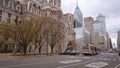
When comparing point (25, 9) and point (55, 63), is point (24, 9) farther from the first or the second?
point (55, 63)

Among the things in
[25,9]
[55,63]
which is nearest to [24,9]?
[25,9]

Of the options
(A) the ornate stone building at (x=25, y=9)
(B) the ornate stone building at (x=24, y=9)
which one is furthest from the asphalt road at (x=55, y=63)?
(A) the ornate stone building at (x=25, y=9)

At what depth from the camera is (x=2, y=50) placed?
161 ft

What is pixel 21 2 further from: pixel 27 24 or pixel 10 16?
pixel 27 24

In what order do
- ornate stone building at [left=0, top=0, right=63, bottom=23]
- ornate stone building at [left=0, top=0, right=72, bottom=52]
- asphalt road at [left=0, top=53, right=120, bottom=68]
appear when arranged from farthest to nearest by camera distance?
ornate stone building at [left=0, top=0, right=63, bottom=23] < ornate stone building at [left=0, top=0, right=72, bottom=52] < asphalt road at [left=0, top=53, right=120, bottom=68]

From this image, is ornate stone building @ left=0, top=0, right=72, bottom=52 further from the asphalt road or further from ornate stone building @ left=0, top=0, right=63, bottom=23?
the asphalt road

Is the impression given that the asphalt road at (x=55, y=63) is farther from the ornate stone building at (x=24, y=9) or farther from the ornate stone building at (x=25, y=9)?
the ornate stone building at (x=25, y=9)

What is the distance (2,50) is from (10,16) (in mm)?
12533

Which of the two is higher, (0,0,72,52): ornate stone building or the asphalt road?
(0,0,72,52): ornate stone building

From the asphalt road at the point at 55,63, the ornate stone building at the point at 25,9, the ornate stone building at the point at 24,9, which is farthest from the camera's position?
the ornate stone building at the point at 25,9

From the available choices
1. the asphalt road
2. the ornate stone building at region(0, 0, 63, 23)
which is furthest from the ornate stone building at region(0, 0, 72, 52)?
the asphalt road

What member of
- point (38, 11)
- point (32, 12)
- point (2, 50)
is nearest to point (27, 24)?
point (2, 50)

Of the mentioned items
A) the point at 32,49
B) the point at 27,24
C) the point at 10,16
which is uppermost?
the point at 10,16

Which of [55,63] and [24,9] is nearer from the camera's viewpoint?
[55,63]
